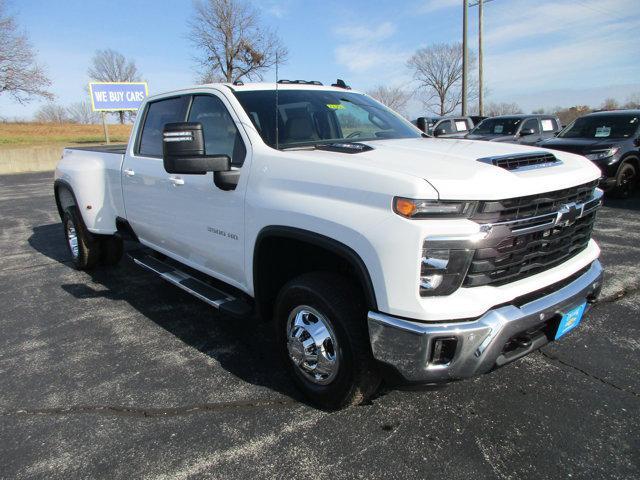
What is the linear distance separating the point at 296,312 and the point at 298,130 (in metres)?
1.27

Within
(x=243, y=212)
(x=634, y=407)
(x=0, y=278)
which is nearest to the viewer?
(x=634, y=407)

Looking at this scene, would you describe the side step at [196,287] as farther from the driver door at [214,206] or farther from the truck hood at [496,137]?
the truck hood at [496,137]

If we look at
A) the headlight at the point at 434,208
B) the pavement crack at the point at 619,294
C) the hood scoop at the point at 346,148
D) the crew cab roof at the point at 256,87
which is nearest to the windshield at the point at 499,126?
the pavement crack at the point at 619,294

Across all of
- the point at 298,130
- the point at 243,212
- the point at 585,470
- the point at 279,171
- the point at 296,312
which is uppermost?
the point at 298,130

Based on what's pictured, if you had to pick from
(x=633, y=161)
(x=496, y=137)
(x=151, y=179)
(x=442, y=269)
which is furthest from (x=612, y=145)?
(x=442, y=269)

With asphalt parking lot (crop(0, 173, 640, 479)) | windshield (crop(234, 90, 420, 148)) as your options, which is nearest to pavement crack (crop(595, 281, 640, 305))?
asphalt parking lot (crop(0, 173, 640, 479))

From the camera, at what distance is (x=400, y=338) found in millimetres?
2199

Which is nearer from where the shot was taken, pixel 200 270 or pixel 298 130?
pixel 298 130

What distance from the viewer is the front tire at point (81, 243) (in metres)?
5.56

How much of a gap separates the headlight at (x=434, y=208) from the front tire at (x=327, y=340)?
2.10 feet

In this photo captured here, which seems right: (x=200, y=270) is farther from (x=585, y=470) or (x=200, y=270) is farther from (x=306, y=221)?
(x=585, y=470)

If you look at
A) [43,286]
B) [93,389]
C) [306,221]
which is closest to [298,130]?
[306,221]

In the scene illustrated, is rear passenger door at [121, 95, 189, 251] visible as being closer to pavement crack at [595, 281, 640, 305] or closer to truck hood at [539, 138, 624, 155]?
pavement crack at [595, 281, 640, 305]

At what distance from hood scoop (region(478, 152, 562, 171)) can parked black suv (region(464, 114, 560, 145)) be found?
37.0 ft
